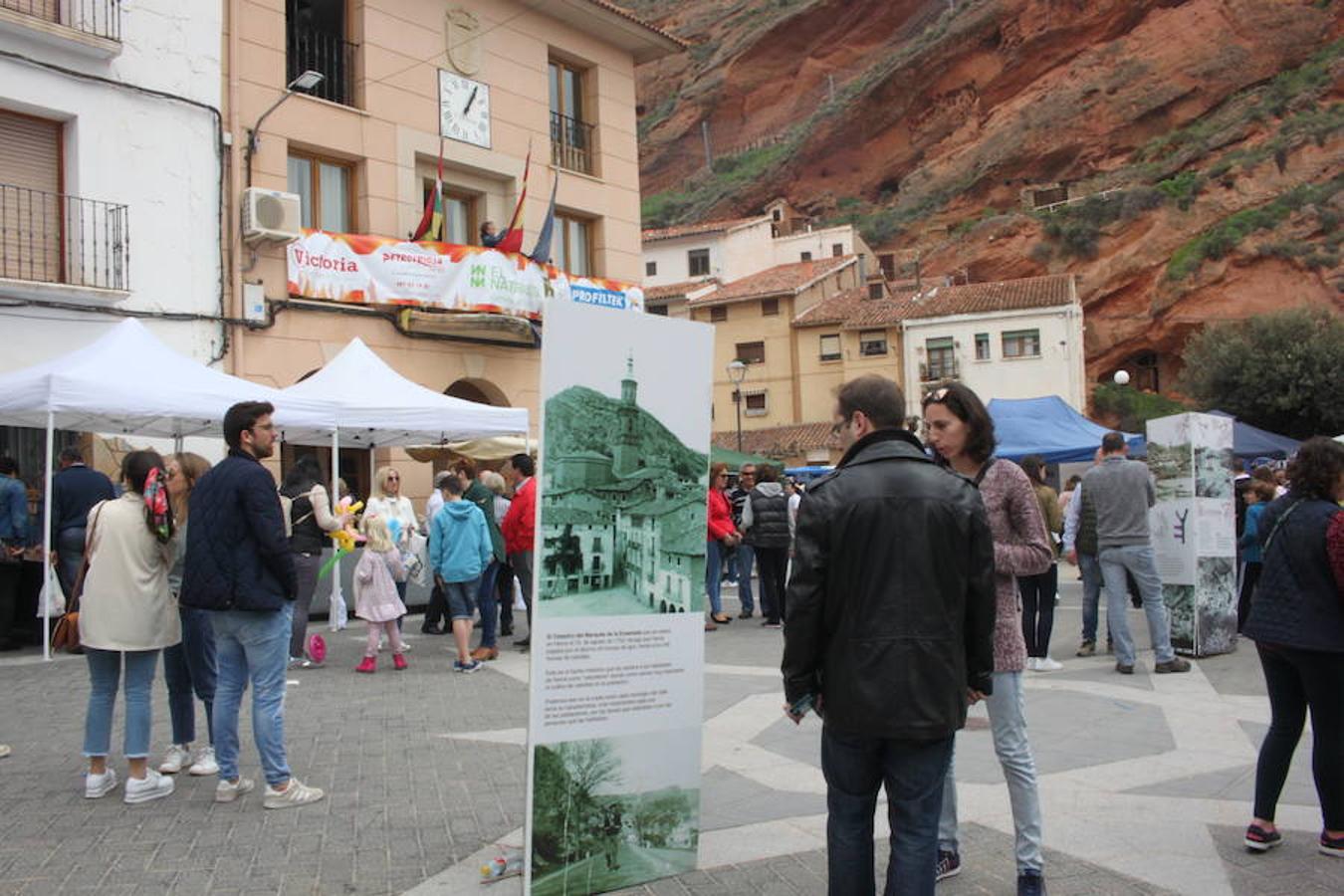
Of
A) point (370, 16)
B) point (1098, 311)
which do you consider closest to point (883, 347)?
point (1098, 311)

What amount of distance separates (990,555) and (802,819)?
2.10m

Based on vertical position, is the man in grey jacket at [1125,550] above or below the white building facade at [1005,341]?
below

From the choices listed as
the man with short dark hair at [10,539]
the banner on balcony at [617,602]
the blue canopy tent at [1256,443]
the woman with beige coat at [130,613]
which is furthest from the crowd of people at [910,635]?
the blue canopy tent at [1256,443]

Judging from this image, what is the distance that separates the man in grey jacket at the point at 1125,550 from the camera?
8.06 m

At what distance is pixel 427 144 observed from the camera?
17484 mm

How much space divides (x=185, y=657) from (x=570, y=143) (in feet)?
54.1

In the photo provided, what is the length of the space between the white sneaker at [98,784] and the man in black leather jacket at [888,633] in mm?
3801

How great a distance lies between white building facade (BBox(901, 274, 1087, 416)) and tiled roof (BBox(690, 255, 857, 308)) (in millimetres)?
5469

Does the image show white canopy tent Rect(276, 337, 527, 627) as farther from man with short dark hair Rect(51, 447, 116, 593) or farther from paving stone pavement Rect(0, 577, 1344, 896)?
paving stone pavement Rect(0, 577, 1344, 896)

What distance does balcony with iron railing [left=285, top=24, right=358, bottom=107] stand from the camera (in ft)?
53.2

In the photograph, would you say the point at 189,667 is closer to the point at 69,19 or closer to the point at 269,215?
the point at 269,215

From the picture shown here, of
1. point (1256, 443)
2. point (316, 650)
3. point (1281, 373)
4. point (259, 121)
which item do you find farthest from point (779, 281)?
point (316, 650)

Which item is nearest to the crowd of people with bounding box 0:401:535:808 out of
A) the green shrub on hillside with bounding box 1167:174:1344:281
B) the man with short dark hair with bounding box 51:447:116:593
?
the man with short dark hair with bounding box 51:447:116:593

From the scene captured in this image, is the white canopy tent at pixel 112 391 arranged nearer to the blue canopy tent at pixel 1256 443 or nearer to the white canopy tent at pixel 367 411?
the white canopy tent at pixel 367 411
